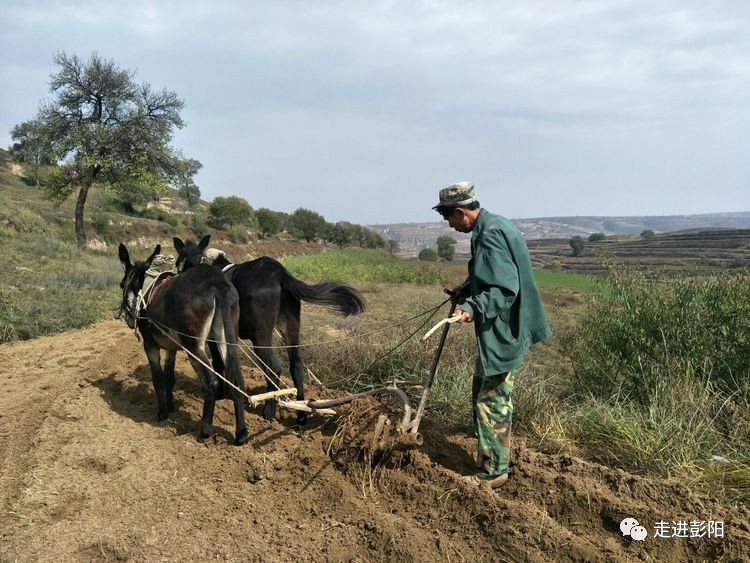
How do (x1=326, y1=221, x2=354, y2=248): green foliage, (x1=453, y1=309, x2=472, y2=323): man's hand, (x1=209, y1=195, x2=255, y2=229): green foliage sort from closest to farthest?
(x1=453, y1=309, x2=472, y2=323): man's hand
(x1=209, y1=195, x2=255, y2=229): green foliage
(x1=326, y1=221, x2=354, y2=248): green foliage

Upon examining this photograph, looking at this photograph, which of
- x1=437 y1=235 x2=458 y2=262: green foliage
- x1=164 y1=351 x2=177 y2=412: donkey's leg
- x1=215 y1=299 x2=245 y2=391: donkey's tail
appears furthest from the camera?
x1=437 y1=235 x2=458 y2=262: green foliage

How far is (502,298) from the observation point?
3209mm

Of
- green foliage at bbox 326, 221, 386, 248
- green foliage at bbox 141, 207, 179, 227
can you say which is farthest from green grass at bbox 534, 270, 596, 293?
green foliage at bbox 326, 221, 386, 248

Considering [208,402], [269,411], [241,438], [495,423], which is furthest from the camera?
[269,411]

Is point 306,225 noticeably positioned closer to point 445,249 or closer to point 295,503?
point 445,249

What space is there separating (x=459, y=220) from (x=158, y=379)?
3727mm

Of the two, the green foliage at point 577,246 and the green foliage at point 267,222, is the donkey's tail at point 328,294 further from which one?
the green foliage at point 577,246

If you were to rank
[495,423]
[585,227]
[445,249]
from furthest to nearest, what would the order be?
[585,227] < [445,249] < [495,423]

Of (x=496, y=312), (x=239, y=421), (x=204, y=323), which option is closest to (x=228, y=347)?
(x=204, y=323)

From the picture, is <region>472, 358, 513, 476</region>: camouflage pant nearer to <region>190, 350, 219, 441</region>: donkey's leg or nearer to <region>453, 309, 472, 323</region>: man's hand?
<region>453, 309, 472, 323</region>: man's hand

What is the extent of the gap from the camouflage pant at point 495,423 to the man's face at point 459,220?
1.11 metres

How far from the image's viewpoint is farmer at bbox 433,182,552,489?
3285mm

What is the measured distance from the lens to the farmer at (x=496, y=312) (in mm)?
3285

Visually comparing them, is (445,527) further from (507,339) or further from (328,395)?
(328,395)
